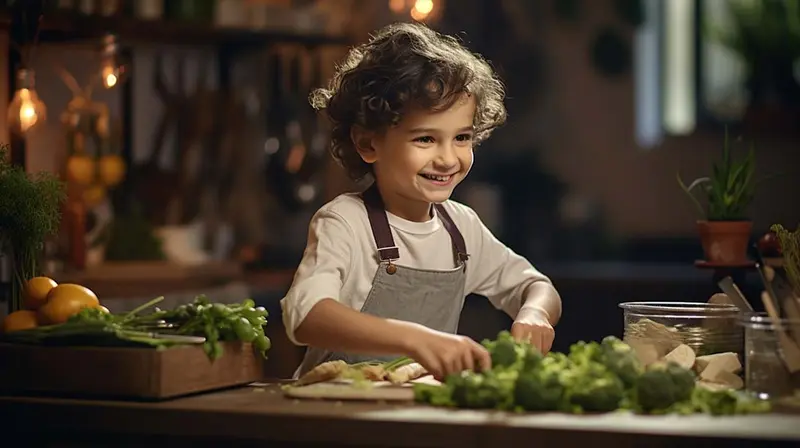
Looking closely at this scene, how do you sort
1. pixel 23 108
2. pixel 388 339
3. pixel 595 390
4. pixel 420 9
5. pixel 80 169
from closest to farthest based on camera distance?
pixel 595 390 → pixel 388 339 → pixel 23 108 → pixel 420 9 → pixel 80 169

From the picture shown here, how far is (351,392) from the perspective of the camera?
1833mm

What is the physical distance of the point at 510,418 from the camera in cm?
163

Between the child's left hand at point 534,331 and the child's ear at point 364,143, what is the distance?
1.38 ft

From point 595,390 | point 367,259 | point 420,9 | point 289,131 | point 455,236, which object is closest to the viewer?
point 595,390

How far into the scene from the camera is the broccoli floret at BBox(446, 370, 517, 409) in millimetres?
1702

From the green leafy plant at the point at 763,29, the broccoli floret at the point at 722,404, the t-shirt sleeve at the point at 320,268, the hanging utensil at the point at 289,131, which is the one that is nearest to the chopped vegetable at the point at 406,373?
the t-shirt sleeve at the point at 320,268

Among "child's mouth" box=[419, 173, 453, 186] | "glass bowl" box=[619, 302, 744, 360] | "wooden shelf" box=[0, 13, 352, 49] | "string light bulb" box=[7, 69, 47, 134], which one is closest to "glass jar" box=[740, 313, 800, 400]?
→ "glass bowl" box=[619, 302, 744, 360]

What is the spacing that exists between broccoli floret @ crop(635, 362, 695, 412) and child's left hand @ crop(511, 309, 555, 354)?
463 millimetres

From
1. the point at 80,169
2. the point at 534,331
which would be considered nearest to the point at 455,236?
the point at 534,331

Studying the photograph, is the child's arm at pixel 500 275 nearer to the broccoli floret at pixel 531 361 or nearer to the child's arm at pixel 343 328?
the child's arm at pixel 343 328

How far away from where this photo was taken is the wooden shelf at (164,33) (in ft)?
13.8

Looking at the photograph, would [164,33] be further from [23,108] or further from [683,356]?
[683,356]

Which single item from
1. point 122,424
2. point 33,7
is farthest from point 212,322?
point 33,7

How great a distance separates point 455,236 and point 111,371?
85cm
